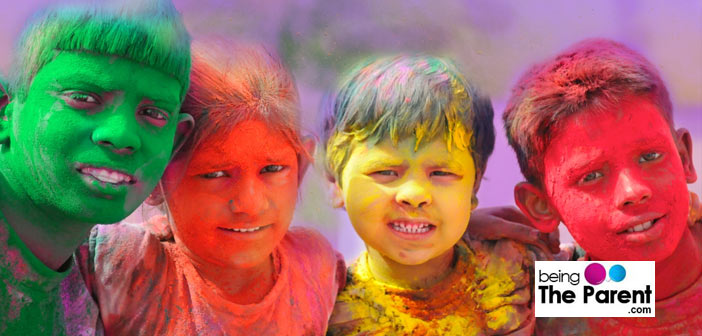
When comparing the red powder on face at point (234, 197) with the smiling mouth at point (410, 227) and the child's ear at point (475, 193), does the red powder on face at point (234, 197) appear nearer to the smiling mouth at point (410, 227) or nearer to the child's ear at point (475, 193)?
the smiling mouth at point (410, 227)

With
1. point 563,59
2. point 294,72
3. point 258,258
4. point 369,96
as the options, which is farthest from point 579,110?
point 258,258

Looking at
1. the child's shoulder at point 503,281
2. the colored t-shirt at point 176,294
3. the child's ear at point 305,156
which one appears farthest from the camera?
the child's shoulder at point 503,281

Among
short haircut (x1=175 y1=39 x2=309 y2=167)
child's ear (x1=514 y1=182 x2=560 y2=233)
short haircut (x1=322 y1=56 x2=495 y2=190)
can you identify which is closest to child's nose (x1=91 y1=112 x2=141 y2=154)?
short haircut (x1=175 y1=39 x2=309 y2=167)

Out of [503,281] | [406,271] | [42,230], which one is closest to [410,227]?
[406,271]

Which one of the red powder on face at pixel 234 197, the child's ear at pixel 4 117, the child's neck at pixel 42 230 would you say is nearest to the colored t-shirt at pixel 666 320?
the red powder on face at pixel 234 197

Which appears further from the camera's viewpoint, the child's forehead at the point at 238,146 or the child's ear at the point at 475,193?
the child's ear at the point at 475,193

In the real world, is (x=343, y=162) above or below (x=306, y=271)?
above

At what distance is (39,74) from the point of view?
1.01 metres

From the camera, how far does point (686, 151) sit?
1.37m

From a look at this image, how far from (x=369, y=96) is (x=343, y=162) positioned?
11cm

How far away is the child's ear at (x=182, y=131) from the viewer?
1122 millimetres

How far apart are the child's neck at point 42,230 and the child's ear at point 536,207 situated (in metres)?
0.71

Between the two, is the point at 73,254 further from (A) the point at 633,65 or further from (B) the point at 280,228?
(A) the point at 633,65

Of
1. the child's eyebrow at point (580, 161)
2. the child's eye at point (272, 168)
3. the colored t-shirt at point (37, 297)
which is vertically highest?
the child's eyebrow at point (580, 161)
